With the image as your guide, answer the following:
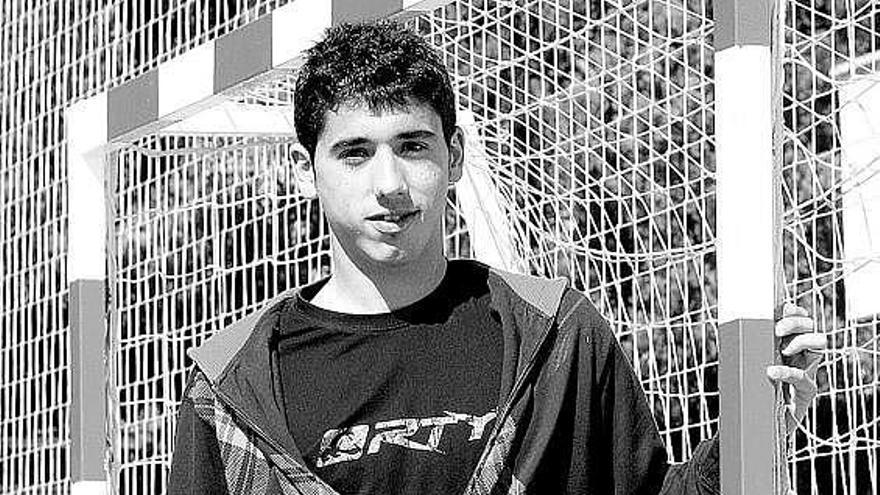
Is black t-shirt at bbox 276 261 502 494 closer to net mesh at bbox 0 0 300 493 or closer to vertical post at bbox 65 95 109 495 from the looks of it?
vertical post at bbox 65 95 109 495

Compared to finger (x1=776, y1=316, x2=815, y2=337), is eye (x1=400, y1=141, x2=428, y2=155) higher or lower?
higher

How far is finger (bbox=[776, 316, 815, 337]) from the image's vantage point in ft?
7.36

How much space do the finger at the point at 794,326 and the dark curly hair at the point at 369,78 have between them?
0.43 metres

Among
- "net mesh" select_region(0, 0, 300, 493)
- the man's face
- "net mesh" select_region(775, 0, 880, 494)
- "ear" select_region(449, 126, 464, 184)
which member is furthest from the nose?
"net mesh" select_region(0, 0, 300, 493)

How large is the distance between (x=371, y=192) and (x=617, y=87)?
1.49 metres

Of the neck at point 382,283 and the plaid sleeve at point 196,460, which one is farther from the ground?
the neck at point 382,283

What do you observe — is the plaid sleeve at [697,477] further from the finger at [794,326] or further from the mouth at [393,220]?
the mouth at [393,220]

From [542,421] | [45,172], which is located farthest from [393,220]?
[45,172]

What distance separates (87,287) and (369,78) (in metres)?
1.20

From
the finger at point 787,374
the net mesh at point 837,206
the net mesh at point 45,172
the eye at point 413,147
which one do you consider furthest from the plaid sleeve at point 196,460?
the net mesh at point 45,172

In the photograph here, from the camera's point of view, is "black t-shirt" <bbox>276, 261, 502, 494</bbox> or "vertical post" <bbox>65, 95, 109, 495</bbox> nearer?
"black t-shirt" <bbox>276, 261, 502, 494</bbox>

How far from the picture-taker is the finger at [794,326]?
7.36 ft

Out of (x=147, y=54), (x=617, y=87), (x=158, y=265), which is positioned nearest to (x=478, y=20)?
(x=617, y=87)

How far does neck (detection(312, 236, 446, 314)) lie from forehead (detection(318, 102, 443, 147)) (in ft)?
0.42
